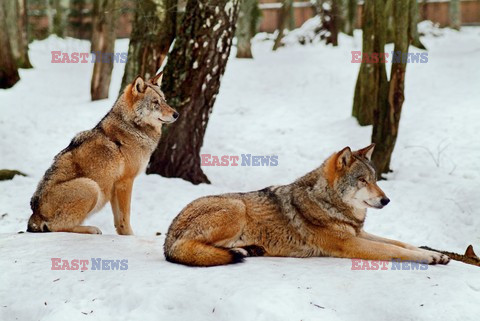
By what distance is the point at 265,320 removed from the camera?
12.4ft

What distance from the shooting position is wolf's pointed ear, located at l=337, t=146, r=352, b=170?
5.25 m

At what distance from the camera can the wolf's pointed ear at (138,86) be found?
6.87 metres

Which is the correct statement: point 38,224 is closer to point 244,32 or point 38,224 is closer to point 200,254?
point 200,254

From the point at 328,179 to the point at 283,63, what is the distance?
15.4m

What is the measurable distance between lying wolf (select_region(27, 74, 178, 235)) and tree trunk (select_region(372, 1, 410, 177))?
473cm

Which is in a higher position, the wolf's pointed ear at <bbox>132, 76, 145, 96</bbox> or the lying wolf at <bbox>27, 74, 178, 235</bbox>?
the wolf's pointed ear at <bbox>132, 76, 145, 96</bbox>

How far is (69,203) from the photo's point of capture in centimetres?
617

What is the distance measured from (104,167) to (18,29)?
44.8 ft

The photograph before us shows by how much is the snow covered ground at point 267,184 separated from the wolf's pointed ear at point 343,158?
0.91m
